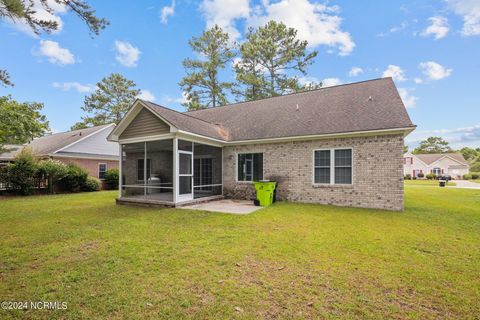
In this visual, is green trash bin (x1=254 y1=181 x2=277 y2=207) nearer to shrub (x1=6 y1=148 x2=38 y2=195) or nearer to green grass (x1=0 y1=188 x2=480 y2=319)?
green grass (x1=0 y1=188 x2=480 y2=319)

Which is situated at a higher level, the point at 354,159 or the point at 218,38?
the point at 218,38

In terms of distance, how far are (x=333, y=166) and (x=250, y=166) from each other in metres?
4.03

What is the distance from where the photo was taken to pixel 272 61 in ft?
85.8

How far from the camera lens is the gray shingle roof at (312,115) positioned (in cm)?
962

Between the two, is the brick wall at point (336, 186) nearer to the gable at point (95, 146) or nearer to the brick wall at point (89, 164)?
the brick wall at point (89, 164)

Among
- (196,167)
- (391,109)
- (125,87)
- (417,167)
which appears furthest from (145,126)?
(417,167)

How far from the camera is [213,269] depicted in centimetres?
380

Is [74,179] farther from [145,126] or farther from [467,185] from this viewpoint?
[467,185]

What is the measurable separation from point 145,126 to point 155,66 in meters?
14.2

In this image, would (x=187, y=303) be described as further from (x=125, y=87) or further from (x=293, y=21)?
(x=125, y=87)

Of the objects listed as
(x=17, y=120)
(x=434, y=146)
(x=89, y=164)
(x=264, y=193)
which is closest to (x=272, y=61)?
(x=264, y=193)

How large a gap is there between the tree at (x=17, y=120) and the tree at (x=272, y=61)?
18519 millimetres

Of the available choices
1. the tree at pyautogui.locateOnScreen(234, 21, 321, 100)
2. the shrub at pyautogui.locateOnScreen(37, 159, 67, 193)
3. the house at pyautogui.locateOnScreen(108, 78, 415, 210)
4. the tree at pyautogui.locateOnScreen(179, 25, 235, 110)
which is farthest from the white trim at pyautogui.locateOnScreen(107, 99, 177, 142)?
the tree at pyautogui.locateOnScreen(179, 25, 235, 110)

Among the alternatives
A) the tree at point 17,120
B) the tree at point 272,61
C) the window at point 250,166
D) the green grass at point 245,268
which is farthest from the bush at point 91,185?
the tree at point 272,61
